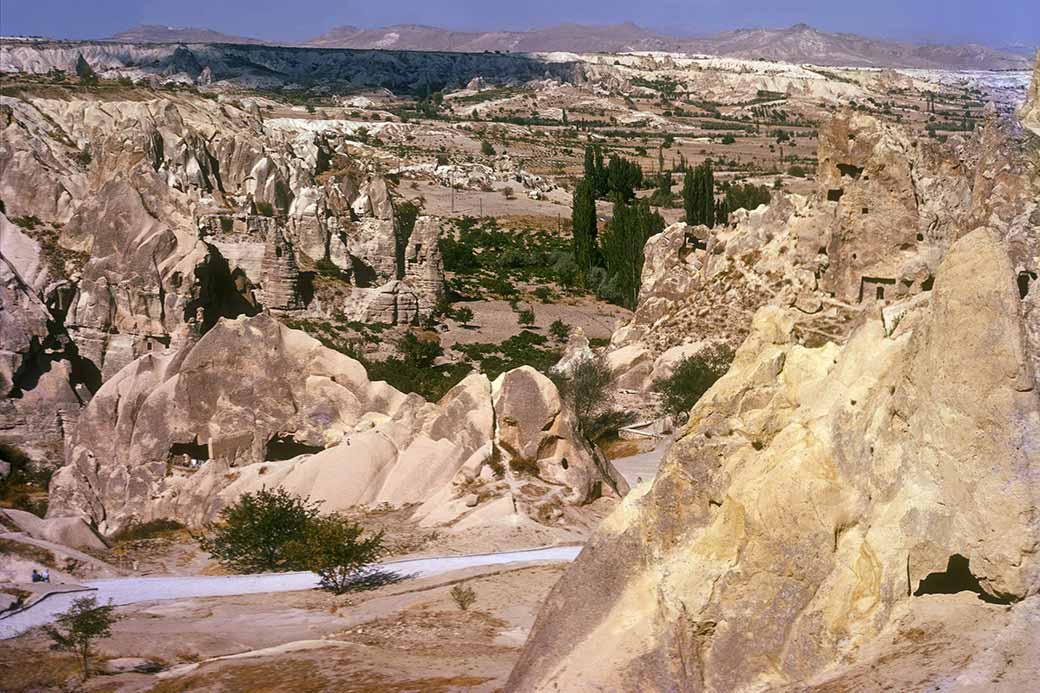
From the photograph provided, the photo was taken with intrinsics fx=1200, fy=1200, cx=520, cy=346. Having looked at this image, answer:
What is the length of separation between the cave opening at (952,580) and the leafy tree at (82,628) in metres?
8.04

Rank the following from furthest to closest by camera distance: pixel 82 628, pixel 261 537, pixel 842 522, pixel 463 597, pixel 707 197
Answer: pixel 707 197 < pixel 261 537 < pixel 463 597 < pixel 82 628 < pixel 842 522

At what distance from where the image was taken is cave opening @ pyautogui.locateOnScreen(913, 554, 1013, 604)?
775 cm

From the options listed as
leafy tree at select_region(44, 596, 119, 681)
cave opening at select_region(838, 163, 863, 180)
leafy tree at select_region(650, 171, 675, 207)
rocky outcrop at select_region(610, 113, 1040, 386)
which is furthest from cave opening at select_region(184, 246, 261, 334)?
leafy tree at select_region(650, 171, 675, 207)

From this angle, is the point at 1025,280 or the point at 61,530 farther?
the point at 61,530

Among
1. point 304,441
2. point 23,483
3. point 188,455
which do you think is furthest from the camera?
point 23,483

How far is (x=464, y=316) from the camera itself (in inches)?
1599

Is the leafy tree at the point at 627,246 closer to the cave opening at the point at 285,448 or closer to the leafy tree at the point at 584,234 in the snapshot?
the leafy tree at the point at 584,234

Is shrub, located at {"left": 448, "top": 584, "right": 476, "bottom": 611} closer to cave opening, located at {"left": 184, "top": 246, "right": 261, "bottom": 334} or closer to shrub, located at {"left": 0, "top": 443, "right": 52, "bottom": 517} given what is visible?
shrub, located at {"left": 0, "top": 443, "right": 52, "bottom": 517}

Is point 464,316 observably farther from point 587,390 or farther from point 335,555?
point 335,555

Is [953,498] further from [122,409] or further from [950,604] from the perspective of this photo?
[122,409]

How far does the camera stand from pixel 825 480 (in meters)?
8.53

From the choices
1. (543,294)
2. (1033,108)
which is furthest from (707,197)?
(1033,108)

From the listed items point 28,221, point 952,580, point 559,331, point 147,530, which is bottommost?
point 559,331

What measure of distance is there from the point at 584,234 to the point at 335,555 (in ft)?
139
